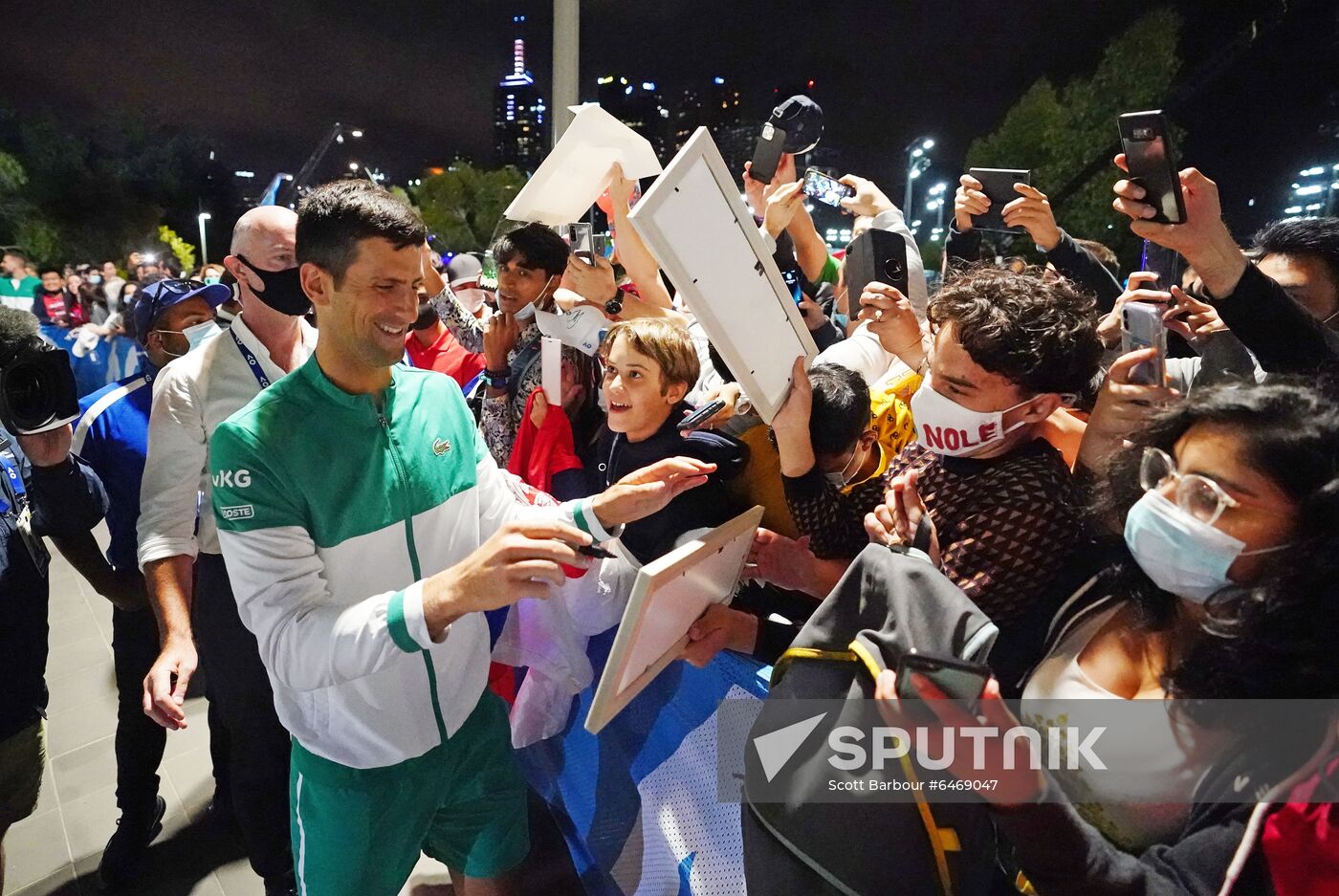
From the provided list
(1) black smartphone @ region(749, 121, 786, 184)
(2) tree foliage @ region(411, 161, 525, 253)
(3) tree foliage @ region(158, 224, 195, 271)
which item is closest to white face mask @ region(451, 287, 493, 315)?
(1) black smartphone @ region(749, 121, 786, 184)

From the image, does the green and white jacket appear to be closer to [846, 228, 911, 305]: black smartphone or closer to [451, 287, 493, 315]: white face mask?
[846, 228, 911, 305]: black smartphone

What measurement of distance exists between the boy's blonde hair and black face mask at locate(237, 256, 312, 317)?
0.98 meters

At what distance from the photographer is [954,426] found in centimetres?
159

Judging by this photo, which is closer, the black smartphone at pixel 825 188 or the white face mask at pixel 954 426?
the white face mask at pixel 954 426

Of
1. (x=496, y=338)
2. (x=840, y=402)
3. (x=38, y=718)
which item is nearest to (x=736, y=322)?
(x=840, y=402)

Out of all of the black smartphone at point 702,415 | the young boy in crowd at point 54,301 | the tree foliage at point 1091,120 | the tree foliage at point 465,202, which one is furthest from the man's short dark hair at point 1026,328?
the tree foliage at point 465,202

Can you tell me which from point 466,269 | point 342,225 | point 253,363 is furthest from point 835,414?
point 466,269

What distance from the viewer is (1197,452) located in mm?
1168

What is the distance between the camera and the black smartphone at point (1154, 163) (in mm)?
1702

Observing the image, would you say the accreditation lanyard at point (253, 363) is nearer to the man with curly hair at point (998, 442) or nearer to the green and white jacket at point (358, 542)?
the green and white jacket at point (358, 542)

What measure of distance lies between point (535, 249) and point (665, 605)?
2.36 meters

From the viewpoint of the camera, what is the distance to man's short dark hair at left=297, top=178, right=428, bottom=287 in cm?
162

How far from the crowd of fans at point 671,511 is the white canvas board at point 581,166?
0.09 meters

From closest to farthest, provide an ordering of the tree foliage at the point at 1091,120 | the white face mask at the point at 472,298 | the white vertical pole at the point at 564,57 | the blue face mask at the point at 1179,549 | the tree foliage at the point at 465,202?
the blue face mask at the point at 1179,549, the white vertical pole at the point at 564,57, the white face mask at the point at 472,298, the tree foliage at the point at 1091,120, the tree foliage at the point at 465,202
